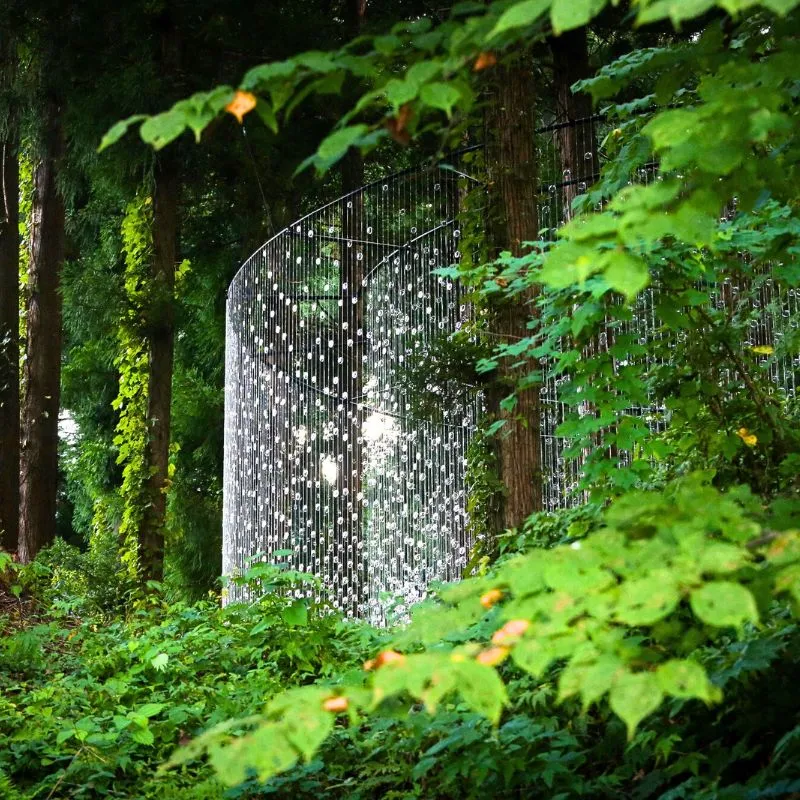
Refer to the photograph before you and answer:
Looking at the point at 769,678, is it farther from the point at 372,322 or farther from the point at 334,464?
the point at 334,464

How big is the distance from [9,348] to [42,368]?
20.8 inches

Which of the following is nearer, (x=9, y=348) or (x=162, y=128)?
(x=162, y=128)

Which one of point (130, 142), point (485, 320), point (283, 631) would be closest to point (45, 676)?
point (283, 631)

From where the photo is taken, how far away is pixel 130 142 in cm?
880

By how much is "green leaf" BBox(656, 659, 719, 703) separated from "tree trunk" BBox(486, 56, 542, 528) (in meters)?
4.15

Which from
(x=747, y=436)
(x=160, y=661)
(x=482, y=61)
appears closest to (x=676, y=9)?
(x=482, y=61)

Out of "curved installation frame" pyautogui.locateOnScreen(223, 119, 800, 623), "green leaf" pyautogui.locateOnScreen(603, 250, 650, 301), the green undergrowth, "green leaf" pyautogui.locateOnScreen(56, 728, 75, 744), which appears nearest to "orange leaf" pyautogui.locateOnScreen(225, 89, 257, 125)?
"green leaf" pyautogui.locateOnScreen(603, 250, 650, 301)

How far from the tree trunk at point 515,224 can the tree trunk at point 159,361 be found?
13.7ft

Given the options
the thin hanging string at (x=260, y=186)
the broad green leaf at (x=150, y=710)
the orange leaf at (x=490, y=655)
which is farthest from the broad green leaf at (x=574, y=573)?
the thin hanging string at (x=260, y=186)

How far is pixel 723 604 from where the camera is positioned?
140 cm

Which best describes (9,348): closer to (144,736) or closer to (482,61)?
(144,736)

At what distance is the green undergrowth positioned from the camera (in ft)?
4.85

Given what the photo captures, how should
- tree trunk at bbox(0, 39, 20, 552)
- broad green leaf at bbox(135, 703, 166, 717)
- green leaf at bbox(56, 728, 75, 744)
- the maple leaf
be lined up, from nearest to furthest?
Answer: the maple leaf, green leaf at bbox(56, 728, 75, 744), broad green leaf at bbox(135, 703, 166, 717), tree trunk at bbox(0, 39, 20, 552)

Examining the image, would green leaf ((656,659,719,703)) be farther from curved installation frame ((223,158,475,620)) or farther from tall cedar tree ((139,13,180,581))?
tall cedar tree ((139,13,180,581))
